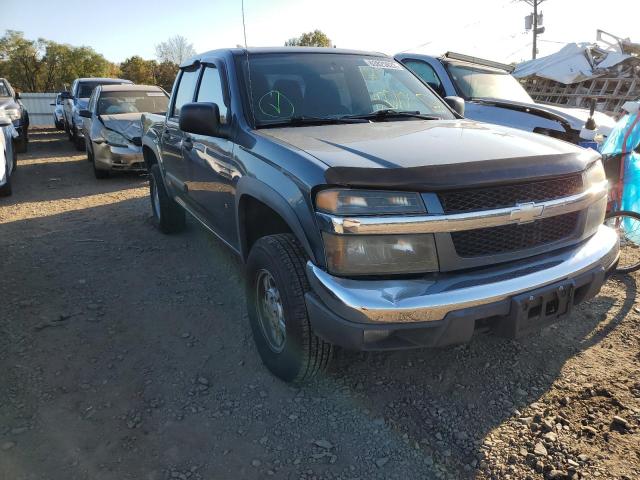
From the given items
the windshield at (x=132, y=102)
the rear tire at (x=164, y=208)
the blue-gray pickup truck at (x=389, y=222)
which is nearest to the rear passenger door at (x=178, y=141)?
the rear tire at (x=164, y=208)

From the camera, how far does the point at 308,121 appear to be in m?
3.10

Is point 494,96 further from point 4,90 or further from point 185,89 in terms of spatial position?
point 4,90

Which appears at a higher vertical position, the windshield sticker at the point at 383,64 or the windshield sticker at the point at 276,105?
the windshield sticker at the point at 383,64

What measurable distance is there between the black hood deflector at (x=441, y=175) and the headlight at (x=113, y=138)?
7737 mm

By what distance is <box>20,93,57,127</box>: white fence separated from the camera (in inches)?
920

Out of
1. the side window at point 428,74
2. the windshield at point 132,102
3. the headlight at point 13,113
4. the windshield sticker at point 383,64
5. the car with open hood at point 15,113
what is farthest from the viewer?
the car with open hood at point 15,113

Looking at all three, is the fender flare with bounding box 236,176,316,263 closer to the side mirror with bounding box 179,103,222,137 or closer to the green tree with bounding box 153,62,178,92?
the side mirror with bounding box 179,103,222,137

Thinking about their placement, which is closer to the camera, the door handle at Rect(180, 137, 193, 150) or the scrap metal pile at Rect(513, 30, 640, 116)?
the door handle at Rect(180, 137, 193, 150)

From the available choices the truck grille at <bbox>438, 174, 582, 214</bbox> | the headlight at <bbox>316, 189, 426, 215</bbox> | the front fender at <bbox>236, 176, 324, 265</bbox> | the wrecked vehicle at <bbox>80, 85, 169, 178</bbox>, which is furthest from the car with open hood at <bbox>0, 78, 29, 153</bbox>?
the truck grille at <bbox>438, 174, 582, 214</bbox>

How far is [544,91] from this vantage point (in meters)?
18.7

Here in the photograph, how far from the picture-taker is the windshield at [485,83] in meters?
7.03

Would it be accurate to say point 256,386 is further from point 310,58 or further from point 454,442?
point 310,58

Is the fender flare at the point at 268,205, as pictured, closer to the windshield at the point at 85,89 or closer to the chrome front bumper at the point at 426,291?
the chrome front bumper at the point at 426,291

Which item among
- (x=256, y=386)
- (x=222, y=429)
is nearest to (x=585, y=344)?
(x=256, y=386)
